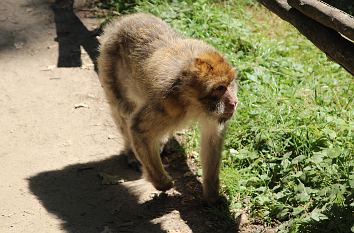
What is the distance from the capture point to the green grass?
5.25 m

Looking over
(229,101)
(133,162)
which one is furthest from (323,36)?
(133,162)

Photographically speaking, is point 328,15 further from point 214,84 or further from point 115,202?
point 115,202

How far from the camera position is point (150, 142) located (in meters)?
5.43

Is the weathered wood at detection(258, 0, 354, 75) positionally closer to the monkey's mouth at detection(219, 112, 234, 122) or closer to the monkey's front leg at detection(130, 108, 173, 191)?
the monkey's mouth at detection(219, 112, 234, 122)

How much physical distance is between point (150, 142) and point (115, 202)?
2.45ft

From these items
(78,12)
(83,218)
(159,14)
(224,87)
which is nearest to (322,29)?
(224,87)

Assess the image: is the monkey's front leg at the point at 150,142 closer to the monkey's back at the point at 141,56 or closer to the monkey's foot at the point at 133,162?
the monkey's back at the point at 141,56

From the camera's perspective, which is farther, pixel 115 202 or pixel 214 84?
pixel 115 202

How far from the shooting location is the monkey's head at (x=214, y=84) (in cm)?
491

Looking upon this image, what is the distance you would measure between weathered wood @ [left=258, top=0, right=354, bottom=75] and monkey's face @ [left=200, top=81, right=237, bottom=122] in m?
0.71

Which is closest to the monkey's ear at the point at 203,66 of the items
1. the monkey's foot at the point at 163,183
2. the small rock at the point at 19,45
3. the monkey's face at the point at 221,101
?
the monkey's face at the point at 221,101

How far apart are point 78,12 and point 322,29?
5.74m

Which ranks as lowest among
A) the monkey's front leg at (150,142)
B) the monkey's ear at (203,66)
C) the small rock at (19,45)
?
the small rock at (19,45)

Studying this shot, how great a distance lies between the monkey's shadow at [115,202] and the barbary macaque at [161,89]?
204 millimetres
